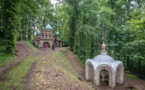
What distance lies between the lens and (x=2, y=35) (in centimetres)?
1988

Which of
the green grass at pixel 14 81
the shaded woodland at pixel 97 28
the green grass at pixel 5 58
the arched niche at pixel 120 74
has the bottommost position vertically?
the arched niche at pixel 120 74

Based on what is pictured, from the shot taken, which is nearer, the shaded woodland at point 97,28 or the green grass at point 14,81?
the green grass at point 14,81

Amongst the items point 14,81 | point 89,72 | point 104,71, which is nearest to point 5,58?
point 14,81

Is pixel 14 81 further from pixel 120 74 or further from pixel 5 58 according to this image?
pixel 120 74

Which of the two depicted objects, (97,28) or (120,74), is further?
(97,28)

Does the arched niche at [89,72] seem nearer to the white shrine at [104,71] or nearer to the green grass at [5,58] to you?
the white shrine at [104,71]

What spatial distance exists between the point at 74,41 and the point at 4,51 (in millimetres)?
13059

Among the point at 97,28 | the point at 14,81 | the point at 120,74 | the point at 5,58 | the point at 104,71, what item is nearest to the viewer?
the point at 14,81

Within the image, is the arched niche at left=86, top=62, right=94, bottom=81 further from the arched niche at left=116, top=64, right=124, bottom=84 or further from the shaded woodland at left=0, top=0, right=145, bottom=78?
the shaded woodland at left=0, top=0, right=145, bottom=78

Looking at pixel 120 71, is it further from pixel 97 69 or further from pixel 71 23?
pixel 71 23

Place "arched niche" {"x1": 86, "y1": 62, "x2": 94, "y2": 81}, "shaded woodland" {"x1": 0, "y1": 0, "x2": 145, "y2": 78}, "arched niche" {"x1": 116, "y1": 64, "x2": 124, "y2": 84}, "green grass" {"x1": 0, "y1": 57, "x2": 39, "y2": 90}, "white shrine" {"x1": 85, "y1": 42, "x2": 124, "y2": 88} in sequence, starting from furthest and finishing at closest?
"shaded woodland" {"x1": 0, "y1": 0, "x2": 145, "y2": 78} → "arched niche" {"x1": 86, "y1": 62, "x2": 94, "y2": 81} → "arched niche" {"x1": 116, "y1": 64, "x2": 124, "y2": 84} → "white shrine" {"x1": 85, "y1": 42, "x2": 124, "y2": 88} → "green grass" {"x1": 0, "y1": 57, "x2": 39, "y2": 90}

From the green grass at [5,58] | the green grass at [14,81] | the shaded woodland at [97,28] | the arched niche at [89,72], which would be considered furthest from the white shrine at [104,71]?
the green grass at [5,58]

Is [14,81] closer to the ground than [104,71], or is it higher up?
higher up

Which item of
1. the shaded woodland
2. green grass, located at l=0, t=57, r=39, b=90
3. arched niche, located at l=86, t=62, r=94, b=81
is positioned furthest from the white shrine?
green grass, located at l=0, t=57, r=39, b=90
